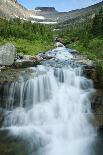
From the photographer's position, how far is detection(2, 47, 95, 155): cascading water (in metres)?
23.0

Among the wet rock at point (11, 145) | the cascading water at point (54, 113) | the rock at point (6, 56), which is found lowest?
the wet rock at point (11, 145)

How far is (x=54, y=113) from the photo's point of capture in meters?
26.2

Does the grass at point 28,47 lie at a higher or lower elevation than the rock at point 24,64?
higher

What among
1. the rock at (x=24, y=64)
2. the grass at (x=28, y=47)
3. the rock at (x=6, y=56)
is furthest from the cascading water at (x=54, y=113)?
the grass at (x=28, y=47)

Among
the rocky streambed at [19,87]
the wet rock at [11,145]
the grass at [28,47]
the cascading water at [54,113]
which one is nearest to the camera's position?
the wet rock at [11,145]

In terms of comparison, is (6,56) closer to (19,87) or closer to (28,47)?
(19,87)

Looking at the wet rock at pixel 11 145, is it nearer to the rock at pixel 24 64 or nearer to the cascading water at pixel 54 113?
the cascading water at pixel 54 113

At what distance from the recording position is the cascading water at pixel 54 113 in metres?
23.0

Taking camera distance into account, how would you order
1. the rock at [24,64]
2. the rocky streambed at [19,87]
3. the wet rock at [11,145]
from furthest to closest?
the rock at [24,64], the rocky streambed at [19,87], the wet rock at [11,145]

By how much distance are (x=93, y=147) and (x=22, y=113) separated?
5.92 meters

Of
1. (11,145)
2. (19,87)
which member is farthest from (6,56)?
(11,145)

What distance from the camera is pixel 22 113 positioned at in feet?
84.2

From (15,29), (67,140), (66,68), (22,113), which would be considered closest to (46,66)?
(66,68)

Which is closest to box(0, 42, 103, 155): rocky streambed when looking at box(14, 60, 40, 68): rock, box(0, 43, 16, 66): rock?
box(14, 60, 40, 68): rock
